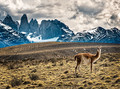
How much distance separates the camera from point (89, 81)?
33.1 ft

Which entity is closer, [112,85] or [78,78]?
[112,85]

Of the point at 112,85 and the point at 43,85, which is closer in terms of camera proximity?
the point at 112,85

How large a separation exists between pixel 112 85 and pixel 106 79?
4.49 feet

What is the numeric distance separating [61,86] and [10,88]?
383 cm

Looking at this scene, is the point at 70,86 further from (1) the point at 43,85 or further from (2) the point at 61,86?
(1) the point at 43,85

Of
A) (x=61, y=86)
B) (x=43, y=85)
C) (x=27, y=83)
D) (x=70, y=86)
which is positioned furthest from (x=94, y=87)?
(x=27, y=83)

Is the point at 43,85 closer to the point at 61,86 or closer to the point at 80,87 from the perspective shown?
the point at 61,86

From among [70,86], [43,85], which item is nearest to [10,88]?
[43,85]

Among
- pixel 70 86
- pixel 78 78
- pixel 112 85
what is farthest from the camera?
pixel 78 78

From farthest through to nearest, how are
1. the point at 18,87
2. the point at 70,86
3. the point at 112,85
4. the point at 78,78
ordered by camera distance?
the point at 78,78
the point at 18,87
the point at 70,86
the point at 112,85

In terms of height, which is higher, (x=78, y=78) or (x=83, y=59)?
(x=83, y=59)

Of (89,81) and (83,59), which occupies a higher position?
(83,59)

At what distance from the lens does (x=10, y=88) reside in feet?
33.9

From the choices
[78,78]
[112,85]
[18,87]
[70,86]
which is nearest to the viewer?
[112,85]
